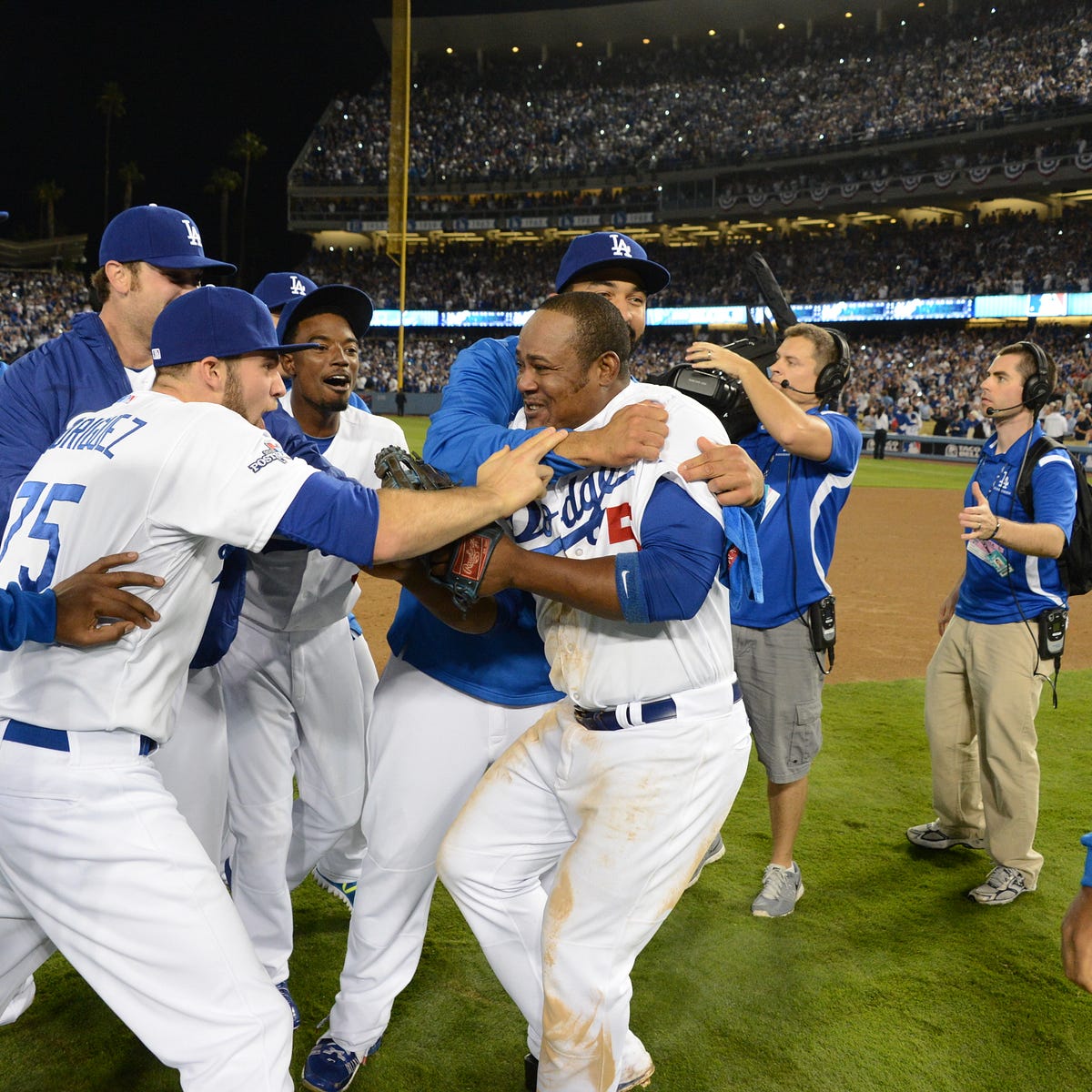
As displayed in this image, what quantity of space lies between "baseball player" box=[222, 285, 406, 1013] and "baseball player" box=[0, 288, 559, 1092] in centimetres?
108

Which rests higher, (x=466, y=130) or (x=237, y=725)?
(x=466, y=130)

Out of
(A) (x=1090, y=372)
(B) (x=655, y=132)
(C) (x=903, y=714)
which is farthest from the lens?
(B) (x=655, y=132)

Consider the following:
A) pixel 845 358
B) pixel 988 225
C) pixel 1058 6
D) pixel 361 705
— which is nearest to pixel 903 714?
pixel 845 358

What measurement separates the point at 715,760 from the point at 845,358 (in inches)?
96.4

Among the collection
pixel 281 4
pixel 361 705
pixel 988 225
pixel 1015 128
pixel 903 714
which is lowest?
pixel 903 714

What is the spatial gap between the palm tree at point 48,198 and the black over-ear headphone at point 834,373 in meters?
62.4

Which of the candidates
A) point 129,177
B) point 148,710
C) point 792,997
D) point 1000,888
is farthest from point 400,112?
point 129,177

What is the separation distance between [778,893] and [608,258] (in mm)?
2819

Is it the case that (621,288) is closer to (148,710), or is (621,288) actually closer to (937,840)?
(148,710)

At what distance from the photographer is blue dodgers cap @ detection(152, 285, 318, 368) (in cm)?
266

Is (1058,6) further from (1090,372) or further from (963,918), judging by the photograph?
(963,918)

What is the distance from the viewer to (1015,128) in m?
36.7

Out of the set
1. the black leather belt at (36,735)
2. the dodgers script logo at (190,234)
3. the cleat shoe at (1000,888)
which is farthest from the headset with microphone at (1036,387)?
the black leather belt at (36,735)

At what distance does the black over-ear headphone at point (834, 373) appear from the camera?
4.35 meters
